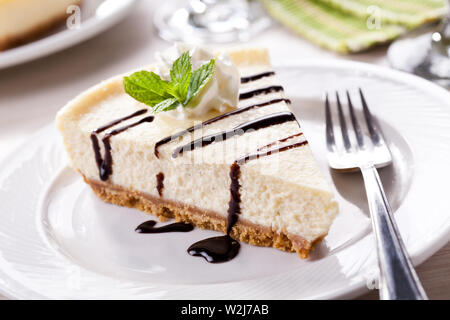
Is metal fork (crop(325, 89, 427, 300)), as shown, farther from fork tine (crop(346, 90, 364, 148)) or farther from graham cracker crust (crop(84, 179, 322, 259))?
graham cracker crust (crop(84, 179, 322, 259))

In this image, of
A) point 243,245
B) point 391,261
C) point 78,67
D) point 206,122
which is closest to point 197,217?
point 243,245

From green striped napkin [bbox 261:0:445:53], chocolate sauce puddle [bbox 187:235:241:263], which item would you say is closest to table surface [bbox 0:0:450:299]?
green striped napkin [bbox 261:0:445:53]

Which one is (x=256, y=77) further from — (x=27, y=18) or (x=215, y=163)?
(x=27, y=18)

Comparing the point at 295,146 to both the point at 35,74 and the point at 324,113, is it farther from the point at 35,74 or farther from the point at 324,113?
the point at 35,74

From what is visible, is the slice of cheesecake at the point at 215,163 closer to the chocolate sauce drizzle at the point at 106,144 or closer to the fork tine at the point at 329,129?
the chocolate sauce drizzle at the point at 106,144

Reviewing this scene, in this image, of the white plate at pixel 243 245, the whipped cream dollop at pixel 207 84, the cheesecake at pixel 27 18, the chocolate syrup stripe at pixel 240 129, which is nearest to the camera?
the white plate at pixel 243 245

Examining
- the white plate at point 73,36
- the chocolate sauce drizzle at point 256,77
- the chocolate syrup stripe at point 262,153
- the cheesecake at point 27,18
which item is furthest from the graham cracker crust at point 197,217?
the cheesecake at point 27,18
